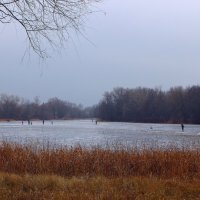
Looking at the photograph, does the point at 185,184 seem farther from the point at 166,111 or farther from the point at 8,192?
the point at 166,111

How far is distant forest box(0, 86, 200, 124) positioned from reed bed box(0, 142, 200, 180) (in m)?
115

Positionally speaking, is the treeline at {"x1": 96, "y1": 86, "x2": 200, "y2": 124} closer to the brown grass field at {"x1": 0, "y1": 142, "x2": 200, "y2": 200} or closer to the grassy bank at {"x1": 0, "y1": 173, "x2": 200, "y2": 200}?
the brown grass field at {"x1": 0, "y1": 142, "x2": 200, "y2": 200}

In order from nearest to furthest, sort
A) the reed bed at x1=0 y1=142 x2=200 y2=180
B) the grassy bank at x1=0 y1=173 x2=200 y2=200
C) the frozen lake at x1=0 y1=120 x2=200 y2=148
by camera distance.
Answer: the grassy bank at x1=0 y1=173 x2=200 y2=200, the reed bed at x1=0 y1=142 x2=200 y2=180, the frozen lake at x1=0 y1=120 x2=200 y2=148

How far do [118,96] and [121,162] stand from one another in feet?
539

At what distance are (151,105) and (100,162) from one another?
458ft

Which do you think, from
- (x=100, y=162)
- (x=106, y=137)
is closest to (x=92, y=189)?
(x=100, y=162)

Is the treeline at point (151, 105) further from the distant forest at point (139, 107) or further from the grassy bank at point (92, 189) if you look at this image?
the grassy bank at point (92, 189)

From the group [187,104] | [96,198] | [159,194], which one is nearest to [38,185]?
[96,198]

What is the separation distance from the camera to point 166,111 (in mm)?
146375

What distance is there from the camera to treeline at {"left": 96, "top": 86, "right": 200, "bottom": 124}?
132613 millimetres

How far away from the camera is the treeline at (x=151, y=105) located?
13261 centimetres

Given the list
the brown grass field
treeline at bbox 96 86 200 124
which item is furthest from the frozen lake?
treeline at bbox 96 86 200 124

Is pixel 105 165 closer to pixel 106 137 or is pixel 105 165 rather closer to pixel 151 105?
pixel 106 137

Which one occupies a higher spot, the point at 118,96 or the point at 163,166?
the point at 118,96
